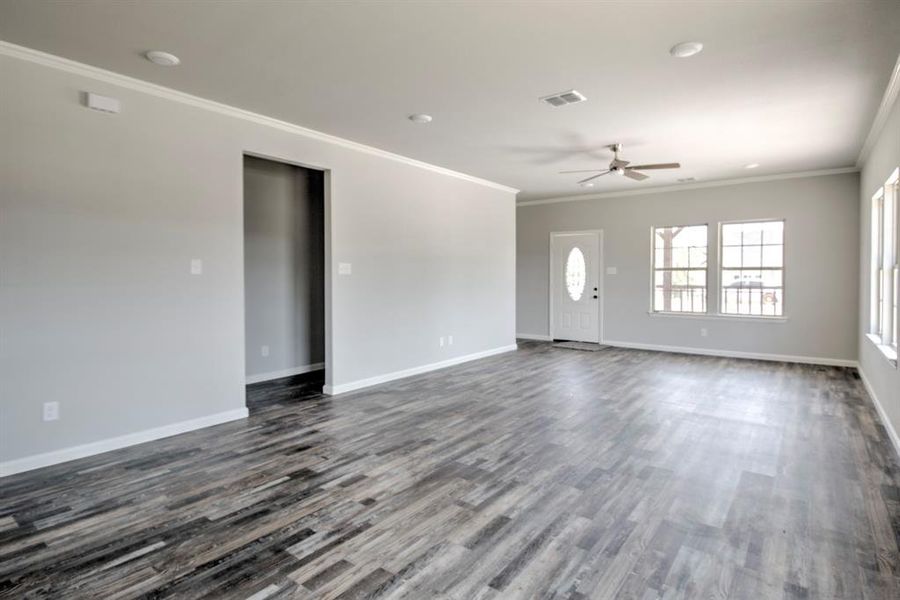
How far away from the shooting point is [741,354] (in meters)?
7.52

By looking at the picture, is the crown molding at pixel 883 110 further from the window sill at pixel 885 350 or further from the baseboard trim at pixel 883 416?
the baseboard trim at pixel 883 416

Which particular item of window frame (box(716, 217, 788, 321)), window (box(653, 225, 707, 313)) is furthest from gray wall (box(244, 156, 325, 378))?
window frame (box(716, 217, 788, 321))

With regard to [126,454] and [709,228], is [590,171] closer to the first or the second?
[709,228]

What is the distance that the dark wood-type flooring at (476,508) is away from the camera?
209 centimetres

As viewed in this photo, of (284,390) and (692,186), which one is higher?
(692,186)

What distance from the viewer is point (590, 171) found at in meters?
6.80

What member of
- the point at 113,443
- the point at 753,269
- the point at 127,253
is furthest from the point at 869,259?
the point at 113,443

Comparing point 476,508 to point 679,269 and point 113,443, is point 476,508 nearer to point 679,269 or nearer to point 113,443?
point 113,443

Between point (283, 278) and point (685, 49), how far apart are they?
5037 millimetres

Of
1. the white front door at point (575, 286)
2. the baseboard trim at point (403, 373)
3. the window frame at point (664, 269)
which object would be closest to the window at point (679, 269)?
the window frame at point (664, 269)

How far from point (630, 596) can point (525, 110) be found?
12.1 ft

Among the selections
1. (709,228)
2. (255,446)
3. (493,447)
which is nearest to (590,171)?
(709,228)

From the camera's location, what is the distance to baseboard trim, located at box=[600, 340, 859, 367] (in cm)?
685

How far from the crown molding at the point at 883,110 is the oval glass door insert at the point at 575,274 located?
4.23 metres
